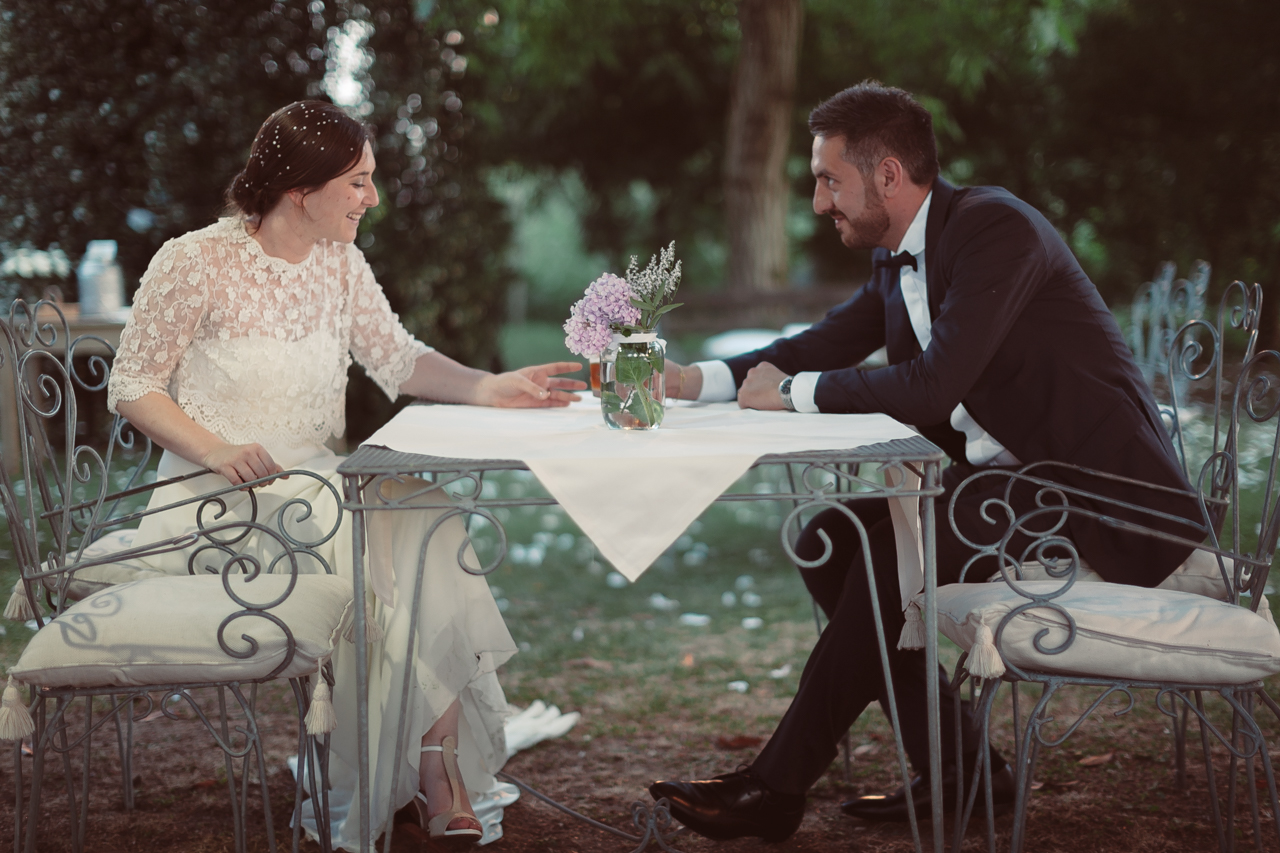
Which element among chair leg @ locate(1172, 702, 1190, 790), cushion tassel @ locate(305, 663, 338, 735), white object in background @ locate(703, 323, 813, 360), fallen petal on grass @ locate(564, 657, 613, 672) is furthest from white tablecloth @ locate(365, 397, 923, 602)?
white object in background @ locate(703, 323, 813, 360)

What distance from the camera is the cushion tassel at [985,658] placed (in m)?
2.06

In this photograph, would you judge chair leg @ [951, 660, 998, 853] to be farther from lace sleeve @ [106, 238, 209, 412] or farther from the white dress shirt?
lace sleeve @ [106, 238, 209, 412]

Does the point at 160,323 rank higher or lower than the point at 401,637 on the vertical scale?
higher

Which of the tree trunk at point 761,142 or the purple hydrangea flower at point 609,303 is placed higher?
the tree trunk at point 761,142

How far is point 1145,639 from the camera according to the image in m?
2.06

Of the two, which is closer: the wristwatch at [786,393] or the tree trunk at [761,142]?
the wristwatch at [786,393]

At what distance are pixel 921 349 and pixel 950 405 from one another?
15.6 inches

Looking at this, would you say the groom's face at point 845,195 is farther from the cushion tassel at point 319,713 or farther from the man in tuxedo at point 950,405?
the cushion tassel at point 319,713

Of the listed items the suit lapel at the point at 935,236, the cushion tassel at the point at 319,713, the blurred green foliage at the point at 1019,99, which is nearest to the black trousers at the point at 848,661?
the suit lapel at the point at 935,236

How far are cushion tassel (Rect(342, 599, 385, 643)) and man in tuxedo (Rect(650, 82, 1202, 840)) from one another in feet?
2.50

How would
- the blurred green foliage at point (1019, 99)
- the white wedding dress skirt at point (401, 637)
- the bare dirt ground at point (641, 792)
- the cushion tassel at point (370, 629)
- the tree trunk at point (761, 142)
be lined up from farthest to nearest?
the blurred green foliage at point (1019, 99)
the tree trunk at point (761, 142)
the bare dirt ground at point (641, 792)
the white wedding dress skirt at point (401, 637)
the cushion tassel at point (370, 629)

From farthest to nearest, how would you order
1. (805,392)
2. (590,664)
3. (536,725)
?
1. (590,664)
2. (536,725)
3. (805,392)

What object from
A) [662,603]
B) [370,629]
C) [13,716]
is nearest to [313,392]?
[370,629]

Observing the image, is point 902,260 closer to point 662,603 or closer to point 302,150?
point 302,150
